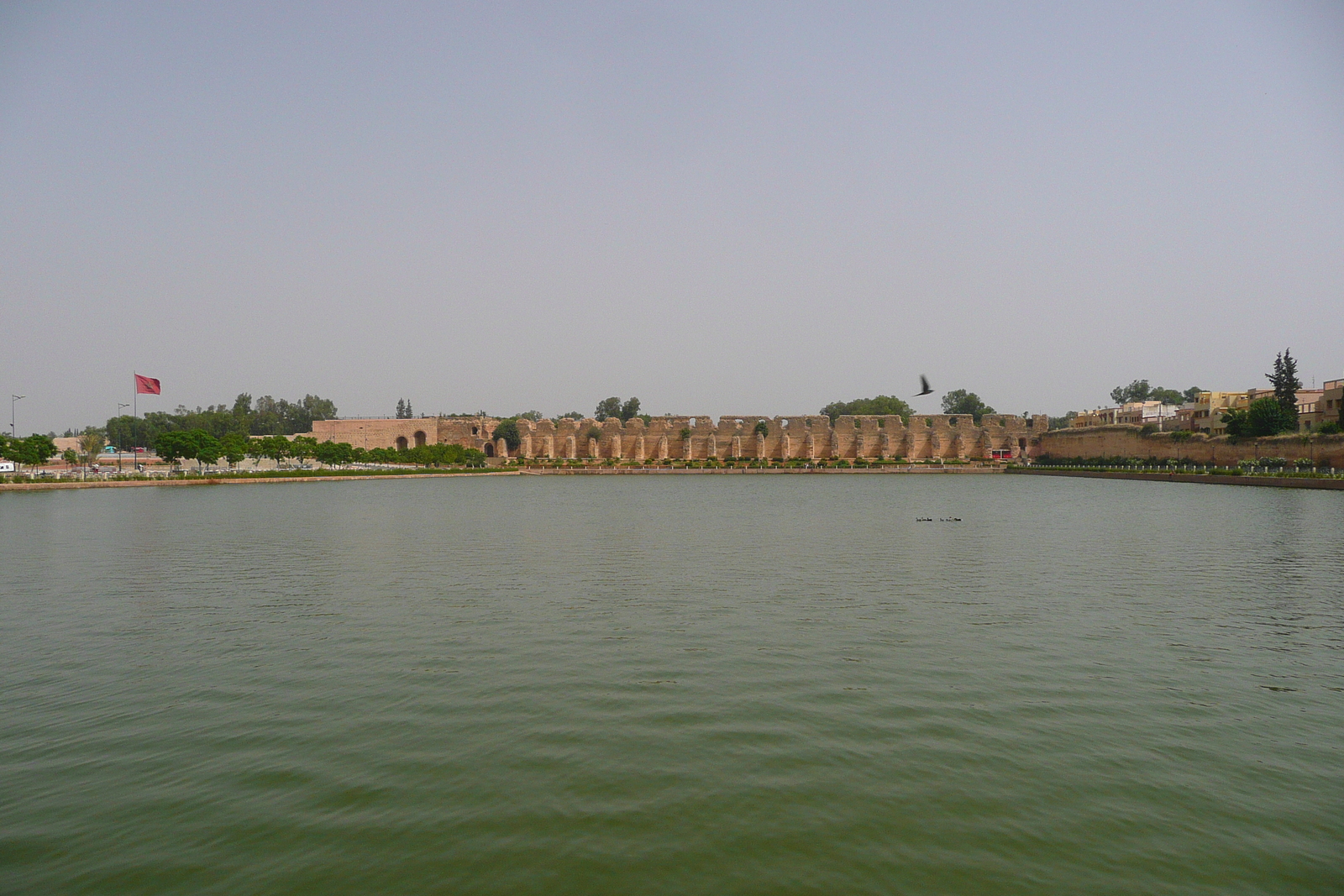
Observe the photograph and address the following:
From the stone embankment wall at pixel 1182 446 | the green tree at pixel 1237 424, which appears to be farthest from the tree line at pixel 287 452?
the green tree at pixel 1237 424

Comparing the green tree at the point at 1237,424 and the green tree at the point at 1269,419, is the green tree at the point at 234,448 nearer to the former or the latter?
the green tree at the point at 1237,424

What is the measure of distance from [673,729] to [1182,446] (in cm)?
4789

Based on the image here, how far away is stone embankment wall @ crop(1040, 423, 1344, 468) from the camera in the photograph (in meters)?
33.9

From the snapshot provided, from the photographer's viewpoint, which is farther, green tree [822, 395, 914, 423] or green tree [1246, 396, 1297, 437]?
green tree [822, 395, 914, 423]

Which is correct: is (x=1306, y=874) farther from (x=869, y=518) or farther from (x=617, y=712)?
(x=869, y=518)

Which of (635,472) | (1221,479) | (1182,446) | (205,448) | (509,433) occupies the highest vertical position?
(509,433)

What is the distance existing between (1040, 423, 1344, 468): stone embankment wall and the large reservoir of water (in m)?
28.4

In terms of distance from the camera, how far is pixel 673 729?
4.78 m

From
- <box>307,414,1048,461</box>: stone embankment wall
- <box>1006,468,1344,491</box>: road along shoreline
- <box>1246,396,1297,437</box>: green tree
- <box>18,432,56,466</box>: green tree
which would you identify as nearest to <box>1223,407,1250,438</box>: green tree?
<box>1246,396,1297,437</box>: green tree

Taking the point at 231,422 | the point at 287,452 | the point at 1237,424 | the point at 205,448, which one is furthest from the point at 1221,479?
the point at 231,422

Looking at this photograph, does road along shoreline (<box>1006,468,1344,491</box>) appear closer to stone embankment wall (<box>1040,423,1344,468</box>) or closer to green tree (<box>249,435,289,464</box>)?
stone embankment wall (<box>1040,423,1344,468</box>)

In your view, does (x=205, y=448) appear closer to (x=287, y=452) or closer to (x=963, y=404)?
(x=287, y=452)

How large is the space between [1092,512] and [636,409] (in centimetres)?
6881

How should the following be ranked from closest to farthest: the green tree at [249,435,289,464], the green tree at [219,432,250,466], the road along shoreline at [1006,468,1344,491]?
the road along shoreline at [1006,468,1344,491]
the green tree at [219,432,250,466]
the green tree at [249,435,289,464]
